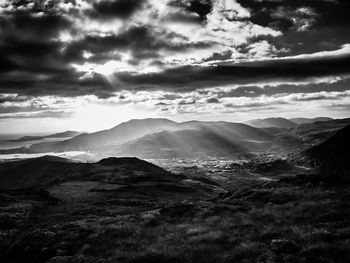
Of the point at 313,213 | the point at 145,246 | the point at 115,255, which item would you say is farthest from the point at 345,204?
the point at 115,255

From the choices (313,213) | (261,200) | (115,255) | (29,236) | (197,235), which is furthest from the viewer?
(261,200)

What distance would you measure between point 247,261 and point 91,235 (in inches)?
702

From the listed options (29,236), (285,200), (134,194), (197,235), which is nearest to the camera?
(197,235)

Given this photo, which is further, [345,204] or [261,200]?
[261,200]

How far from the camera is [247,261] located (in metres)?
20.6

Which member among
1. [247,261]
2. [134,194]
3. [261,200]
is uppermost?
[247,261]

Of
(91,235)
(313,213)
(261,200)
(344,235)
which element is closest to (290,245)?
(344,235)

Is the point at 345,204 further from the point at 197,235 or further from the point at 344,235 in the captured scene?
the point at 197,235

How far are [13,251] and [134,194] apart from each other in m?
103

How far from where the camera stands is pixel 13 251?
33188mm

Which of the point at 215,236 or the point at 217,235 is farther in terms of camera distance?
the point at 217,235

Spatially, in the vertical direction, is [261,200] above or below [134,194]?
above

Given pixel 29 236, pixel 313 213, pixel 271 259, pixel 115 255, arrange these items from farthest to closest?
pixel 29 236 < pixel 313 213 < pixel 115 255 < pixel 271 259

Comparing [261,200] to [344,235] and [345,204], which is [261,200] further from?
[344,235]
